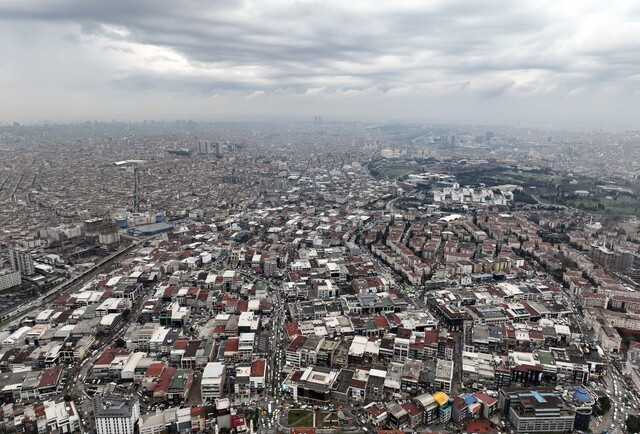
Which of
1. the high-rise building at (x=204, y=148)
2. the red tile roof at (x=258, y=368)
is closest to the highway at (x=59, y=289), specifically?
the red tile roof at (x=258, y=368)

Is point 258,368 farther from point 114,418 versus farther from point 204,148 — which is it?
point 204,148

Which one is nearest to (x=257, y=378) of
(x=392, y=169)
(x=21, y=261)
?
(x=21, y=261)

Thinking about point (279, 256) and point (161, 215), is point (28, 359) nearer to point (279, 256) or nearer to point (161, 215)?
point (279, 256)

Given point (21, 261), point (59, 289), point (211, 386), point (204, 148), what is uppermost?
point (204, 148)

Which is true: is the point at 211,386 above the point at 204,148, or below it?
below

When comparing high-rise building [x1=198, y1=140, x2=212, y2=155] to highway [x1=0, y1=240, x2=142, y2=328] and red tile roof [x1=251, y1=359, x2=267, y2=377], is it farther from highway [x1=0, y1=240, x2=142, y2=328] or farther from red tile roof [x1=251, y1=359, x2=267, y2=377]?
red tile roof [x1=251, y1=359, x2=267, y2=377]

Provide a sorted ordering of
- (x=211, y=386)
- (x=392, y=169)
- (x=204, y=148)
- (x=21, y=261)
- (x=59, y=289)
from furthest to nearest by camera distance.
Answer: (x=204, y=148) → (x=392, y=169) → (x=21, y=261) → (x=59, y=289) → (x=211, y=386)

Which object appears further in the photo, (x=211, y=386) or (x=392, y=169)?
(x=392, y=169)

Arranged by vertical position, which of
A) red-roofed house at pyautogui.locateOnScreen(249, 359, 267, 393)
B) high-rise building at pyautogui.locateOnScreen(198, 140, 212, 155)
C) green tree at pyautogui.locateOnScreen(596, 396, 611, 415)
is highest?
high-rise building at pyautogui.locateOnScreen(198, 140, 212, 155)

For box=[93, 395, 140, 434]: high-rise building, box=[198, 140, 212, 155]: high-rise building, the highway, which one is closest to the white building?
box=[93, 395, 140, 434]: high-rise building

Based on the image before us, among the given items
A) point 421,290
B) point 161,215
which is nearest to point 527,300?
point 421,290

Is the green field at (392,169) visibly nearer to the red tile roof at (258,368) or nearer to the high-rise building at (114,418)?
the red tile roof at (258,368)
